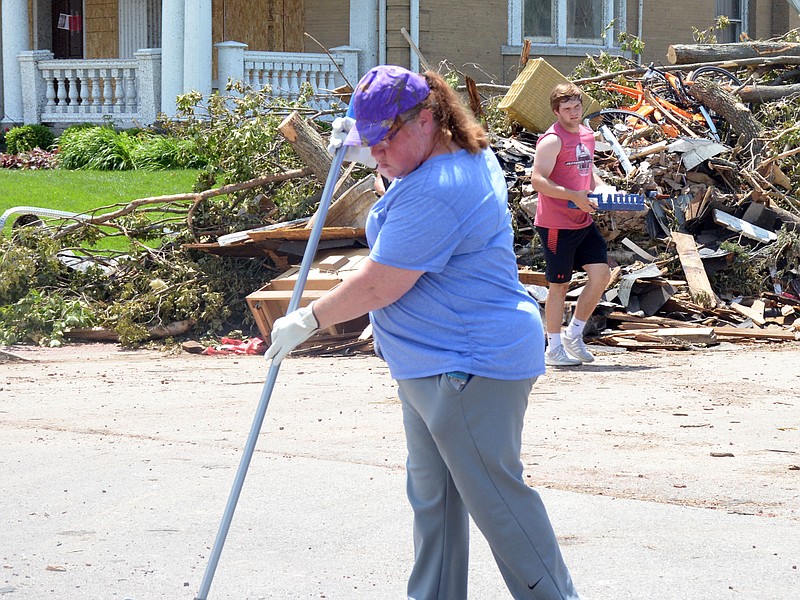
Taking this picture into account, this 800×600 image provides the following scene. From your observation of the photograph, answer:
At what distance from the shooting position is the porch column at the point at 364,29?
58.5 feet

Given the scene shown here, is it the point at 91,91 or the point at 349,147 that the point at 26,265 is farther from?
the point at 91,91

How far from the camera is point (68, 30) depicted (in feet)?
70.6

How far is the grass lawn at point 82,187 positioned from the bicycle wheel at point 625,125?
5.19 metres

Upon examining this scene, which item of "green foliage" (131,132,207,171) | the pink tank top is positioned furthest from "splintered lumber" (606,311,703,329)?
"green foliage" (131,132,207,171)

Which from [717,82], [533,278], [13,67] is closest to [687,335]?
[533,278]

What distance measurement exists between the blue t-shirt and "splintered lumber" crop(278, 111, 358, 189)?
6641mm

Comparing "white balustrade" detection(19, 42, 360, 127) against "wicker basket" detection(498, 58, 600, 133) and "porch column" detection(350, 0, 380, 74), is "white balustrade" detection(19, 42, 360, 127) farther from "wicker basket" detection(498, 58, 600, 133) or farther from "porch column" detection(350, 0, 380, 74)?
"wicker basket" detection(498, 58, 600, 133)

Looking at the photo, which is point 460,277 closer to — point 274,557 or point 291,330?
point 291,330

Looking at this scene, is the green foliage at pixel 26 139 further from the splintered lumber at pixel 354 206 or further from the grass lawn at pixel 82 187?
the splintered lumber at pixel 354 206

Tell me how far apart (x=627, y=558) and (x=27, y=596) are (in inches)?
81.1

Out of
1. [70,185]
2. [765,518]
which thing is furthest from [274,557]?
[70,185]

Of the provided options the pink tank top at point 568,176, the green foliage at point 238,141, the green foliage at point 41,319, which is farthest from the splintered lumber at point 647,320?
the green foliage at point 41,319

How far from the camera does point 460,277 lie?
2.97 metres

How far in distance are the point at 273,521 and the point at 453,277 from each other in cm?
176
